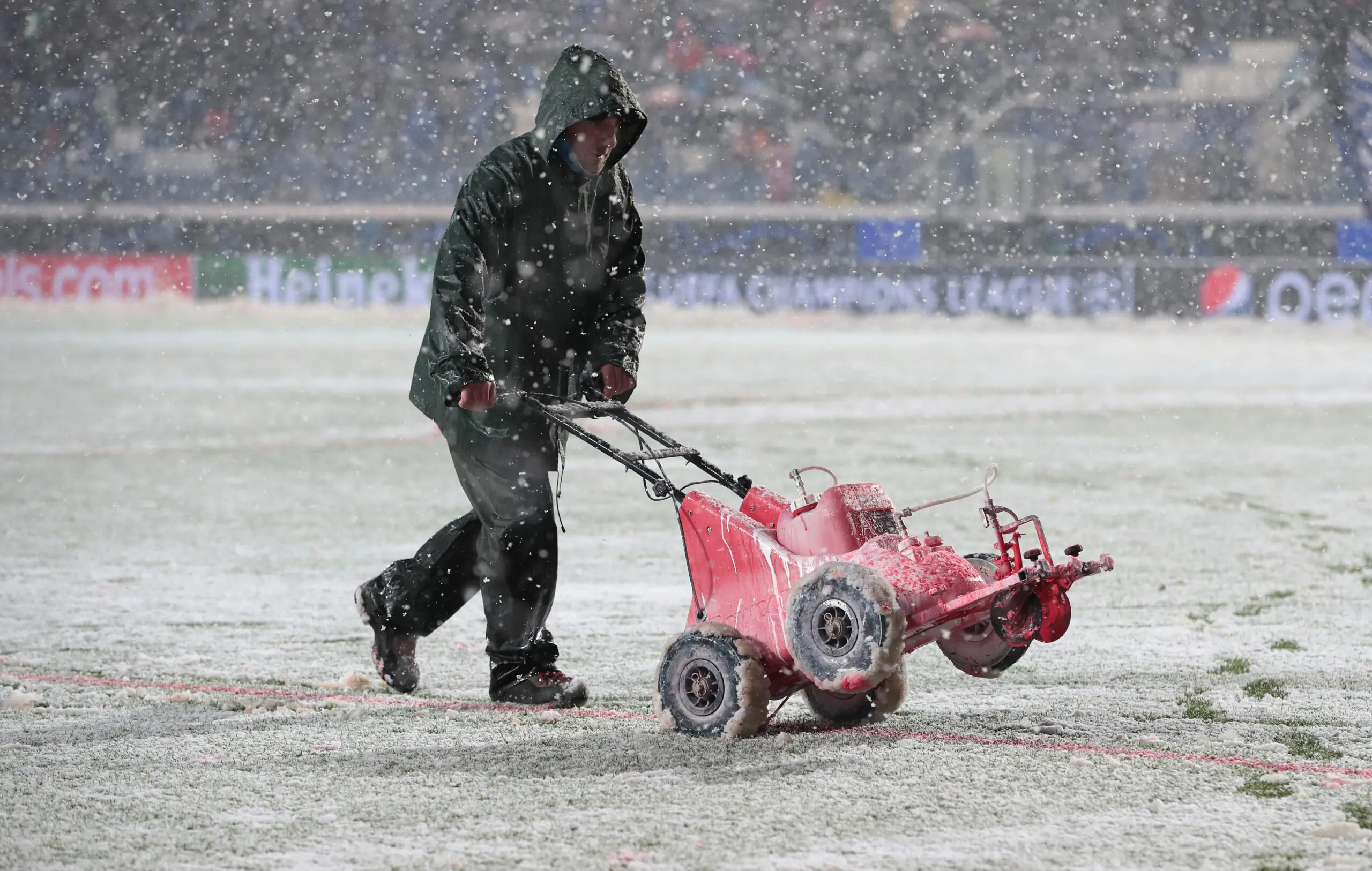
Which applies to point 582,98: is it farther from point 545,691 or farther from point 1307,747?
point 1307,747

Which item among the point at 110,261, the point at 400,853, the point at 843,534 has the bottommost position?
the point at 400,853

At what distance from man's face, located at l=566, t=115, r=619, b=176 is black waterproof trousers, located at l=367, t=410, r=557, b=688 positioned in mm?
663

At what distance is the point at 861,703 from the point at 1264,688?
115cm

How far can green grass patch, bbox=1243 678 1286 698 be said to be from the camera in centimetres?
419

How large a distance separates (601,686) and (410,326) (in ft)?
61.2

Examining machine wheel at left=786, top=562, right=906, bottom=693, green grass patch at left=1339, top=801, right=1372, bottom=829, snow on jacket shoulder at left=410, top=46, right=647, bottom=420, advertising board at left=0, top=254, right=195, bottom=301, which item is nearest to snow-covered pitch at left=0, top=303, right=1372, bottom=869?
green grass patch at left=1339, top=801, right=1372, bottom=829

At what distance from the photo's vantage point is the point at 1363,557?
6684 mm

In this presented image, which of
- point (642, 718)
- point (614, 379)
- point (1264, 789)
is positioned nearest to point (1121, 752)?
point (1264, 789)

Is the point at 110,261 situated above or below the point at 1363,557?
above

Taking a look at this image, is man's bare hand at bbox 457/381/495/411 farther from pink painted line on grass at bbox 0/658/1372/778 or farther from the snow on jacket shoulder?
pink painted line on grass at bbox 0/658/1372/778

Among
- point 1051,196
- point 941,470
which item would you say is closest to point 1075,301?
point 1051,196

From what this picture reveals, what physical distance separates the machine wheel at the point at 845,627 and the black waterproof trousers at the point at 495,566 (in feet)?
2.62

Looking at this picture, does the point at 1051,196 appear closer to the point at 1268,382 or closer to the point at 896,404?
the point at 1268,382

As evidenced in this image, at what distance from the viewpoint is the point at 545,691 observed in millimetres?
4090
